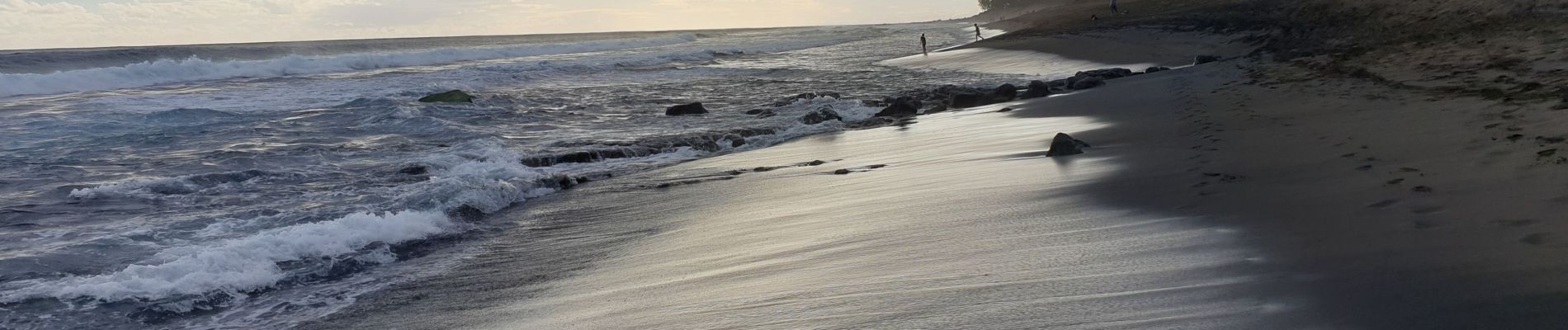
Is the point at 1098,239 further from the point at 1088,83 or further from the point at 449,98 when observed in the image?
the point at 449,98

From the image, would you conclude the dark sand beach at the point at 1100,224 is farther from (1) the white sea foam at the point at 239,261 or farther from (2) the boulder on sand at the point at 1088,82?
(2) the boulder on sand at the point at 1088,82

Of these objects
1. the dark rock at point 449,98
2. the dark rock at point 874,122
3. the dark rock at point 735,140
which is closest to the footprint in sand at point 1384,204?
the dark rock at point 735,140

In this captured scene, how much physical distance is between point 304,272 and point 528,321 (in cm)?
222

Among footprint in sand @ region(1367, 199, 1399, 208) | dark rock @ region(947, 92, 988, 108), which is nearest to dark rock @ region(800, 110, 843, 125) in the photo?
dark rock @ region(947, 92, 988, 108)

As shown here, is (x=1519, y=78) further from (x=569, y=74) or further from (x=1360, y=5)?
(x=569, y=74)

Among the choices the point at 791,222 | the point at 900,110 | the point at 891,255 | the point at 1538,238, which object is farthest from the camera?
the point at 900,110

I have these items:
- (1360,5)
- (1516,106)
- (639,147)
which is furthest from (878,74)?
(1516,106)

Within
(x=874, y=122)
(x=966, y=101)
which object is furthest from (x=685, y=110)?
(x=966, y=101)

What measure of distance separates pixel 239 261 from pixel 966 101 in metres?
10.4

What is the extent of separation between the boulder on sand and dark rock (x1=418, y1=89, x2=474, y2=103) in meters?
11.9

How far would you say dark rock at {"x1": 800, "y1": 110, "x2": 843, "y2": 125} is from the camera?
45.9ft

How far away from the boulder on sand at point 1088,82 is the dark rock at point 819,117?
12.6 ft

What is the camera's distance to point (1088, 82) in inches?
602

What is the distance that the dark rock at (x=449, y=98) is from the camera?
19.8 meters
